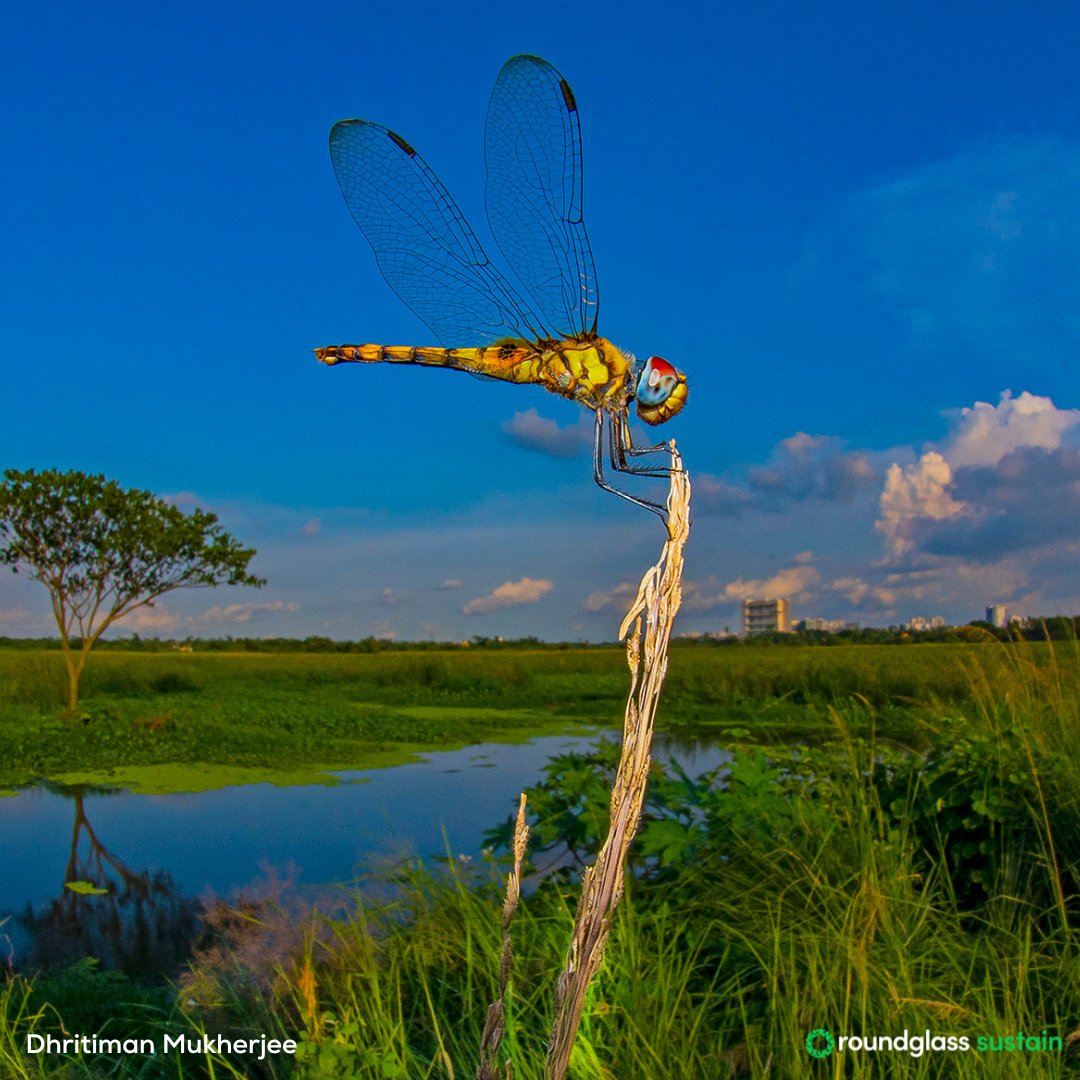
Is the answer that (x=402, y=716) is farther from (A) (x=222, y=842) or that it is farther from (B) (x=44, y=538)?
(A) (x=222, y=842)

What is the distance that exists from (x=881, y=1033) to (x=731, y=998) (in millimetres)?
706

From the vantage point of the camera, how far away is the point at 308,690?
2602cm

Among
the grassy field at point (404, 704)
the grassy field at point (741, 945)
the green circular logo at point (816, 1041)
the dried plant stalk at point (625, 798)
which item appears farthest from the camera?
the grassy field at point (404, 704)

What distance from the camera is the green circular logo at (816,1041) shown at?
8.93 ft

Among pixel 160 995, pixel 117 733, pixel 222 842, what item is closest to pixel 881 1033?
pixel 160 995

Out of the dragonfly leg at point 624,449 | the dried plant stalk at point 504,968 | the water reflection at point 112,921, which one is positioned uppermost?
the dragonfly leg at point 624,449

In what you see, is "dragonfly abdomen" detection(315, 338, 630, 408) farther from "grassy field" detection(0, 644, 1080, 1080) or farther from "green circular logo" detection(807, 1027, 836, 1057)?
"green circular logo" detection(807, 1027, 836, 1057)

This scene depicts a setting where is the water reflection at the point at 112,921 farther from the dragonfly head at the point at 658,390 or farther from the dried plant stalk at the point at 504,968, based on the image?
the dragonfly head at the point at 658,390

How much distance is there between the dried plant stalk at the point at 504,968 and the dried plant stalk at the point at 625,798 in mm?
112

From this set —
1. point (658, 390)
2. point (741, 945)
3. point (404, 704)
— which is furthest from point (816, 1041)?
point (404, 704)

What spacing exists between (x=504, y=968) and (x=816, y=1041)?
205cm

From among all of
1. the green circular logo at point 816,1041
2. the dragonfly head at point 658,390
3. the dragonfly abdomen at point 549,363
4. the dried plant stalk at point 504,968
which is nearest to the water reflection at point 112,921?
the green circular logo at point 816,1041

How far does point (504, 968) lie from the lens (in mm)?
1267

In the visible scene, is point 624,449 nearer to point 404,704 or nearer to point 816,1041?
point 816,1041
